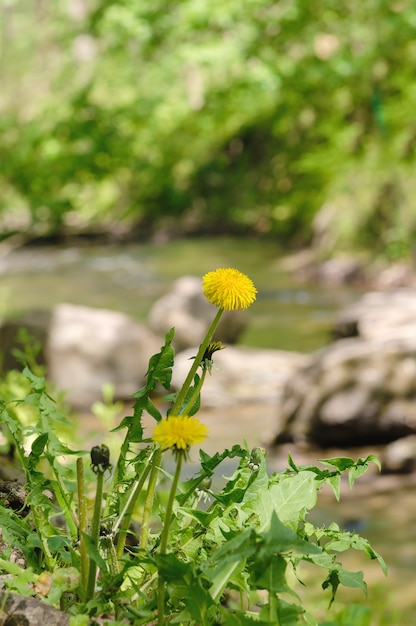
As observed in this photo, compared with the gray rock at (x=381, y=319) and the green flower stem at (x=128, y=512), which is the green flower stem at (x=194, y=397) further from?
the gray rock at (x=381, y=319)

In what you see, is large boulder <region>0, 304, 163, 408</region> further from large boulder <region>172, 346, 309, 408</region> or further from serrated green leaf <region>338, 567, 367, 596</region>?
serrated green leaf <region>338, 567, 367, 596</region>

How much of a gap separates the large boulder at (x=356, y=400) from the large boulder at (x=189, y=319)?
318 cm

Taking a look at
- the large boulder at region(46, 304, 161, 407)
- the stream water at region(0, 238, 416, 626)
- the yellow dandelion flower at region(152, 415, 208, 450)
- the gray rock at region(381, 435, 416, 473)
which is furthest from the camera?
the large boulder at region(46, 304, 161, 407)

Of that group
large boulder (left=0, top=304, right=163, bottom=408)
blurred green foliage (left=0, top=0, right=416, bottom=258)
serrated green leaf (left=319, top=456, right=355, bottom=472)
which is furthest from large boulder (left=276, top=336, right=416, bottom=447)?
serrated green leaf (left=319, top=456, right=355, bottom=472)

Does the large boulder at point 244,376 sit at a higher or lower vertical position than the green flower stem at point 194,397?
higher

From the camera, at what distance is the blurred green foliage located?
1008 cm

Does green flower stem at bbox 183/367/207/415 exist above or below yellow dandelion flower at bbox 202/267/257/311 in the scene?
below

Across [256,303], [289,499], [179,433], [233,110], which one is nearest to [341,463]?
[289,499]

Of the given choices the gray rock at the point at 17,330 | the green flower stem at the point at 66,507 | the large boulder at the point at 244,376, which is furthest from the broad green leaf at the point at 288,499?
the gray rock at the point at 17,330

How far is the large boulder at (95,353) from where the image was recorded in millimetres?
8344

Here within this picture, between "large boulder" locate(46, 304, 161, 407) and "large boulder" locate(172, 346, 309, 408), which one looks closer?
"large boulder" locate(172, 346, 309, 408)

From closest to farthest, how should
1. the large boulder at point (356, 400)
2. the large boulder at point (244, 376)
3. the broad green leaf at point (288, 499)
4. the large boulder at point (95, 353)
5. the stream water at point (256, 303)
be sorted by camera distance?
the broad green leaf at point (288, 499)
the stream water at point (256, 303)
the large boulder at point (356, 400)
the large boulder at point (244, 376)
the large boulder at point (95, 353)

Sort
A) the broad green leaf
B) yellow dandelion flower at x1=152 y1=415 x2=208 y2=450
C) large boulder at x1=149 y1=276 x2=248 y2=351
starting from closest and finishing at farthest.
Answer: yellow dandelion flower at x1=152 y1=415 x2=208 y2=450 → the broad green leaf → large boulder at x1=149 y1=276 x2=248 y2=351

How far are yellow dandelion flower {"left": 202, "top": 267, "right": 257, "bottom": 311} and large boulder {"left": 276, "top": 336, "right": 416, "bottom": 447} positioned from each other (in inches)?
200
